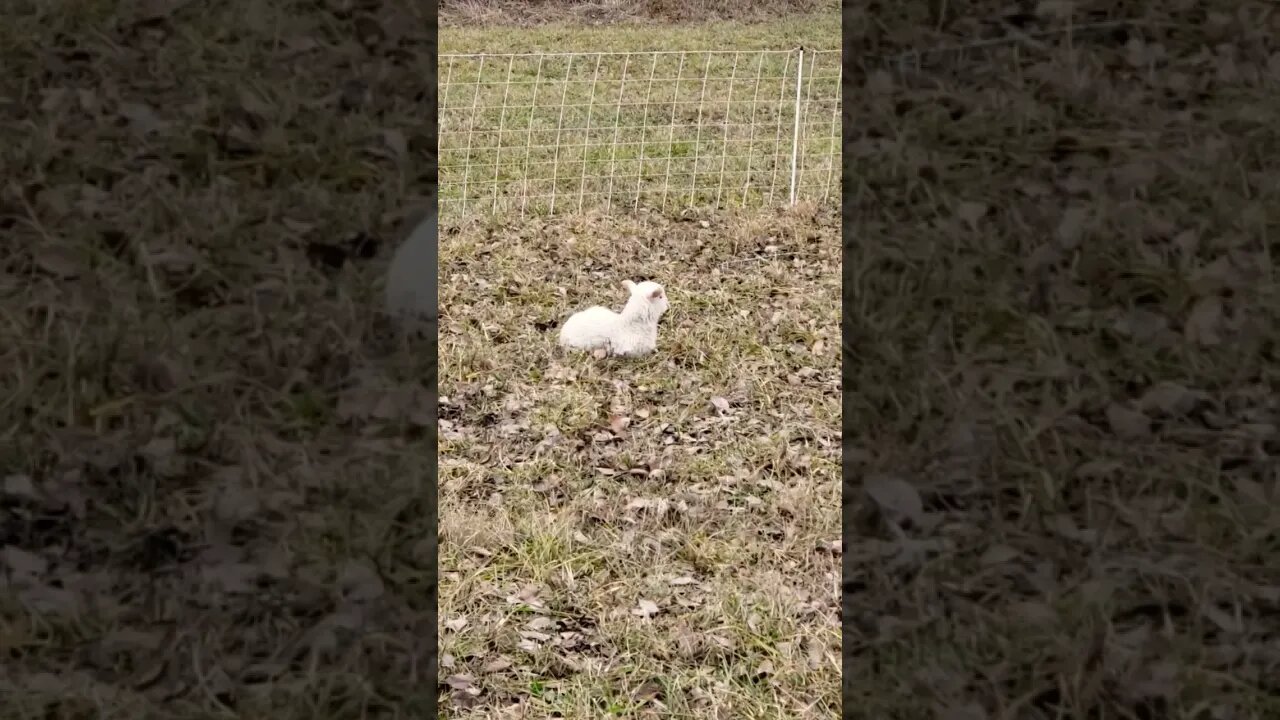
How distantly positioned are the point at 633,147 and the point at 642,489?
9.80 ft

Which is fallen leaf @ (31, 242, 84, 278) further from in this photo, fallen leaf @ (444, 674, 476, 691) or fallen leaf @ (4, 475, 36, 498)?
fallen leaf @ (444, 674, 476, 691)

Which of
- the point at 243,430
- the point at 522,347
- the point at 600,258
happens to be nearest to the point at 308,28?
the point at 600,258

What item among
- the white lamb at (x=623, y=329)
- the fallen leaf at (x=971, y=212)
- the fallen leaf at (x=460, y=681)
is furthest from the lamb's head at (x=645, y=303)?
the fallen leaf at (x=460, y=681)

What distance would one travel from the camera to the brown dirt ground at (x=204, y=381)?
1.77 metres

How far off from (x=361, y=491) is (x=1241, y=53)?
10.6 ft

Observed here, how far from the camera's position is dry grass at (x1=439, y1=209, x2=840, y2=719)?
70.6 inches

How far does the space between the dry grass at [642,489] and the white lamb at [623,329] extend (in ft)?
0.17

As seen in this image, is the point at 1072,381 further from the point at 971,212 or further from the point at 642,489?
the point at 642,489

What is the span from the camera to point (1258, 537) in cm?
197

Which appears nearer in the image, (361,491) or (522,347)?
(361,491)

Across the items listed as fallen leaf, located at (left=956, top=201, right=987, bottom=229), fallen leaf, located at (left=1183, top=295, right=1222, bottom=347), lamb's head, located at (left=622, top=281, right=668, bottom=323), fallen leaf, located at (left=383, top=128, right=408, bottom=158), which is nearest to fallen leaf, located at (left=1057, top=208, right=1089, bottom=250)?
fallen leaf, located at (left=956, top=201, right=987, bottom=229)

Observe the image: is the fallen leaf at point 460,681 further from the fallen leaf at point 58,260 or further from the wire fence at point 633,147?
the wire fence at point 633,147

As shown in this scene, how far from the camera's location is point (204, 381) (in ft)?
8.04

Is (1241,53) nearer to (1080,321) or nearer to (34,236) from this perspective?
(1080,321)
